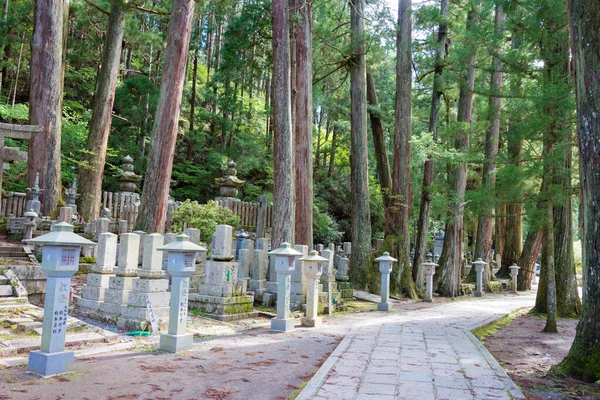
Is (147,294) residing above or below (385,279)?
below

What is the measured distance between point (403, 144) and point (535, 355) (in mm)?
9298

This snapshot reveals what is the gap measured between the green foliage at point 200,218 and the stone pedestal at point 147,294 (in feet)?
19.5

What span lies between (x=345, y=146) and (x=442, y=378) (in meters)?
24.0

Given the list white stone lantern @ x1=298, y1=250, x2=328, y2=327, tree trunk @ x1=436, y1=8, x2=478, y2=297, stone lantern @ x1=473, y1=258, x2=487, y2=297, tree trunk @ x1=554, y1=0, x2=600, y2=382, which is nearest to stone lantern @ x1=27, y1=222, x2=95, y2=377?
white stone lantern @ x1=298, y1=250, x2=328, y2=327

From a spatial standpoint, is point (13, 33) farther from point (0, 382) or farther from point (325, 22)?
point (0, 382)

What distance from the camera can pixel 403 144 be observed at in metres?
15.2

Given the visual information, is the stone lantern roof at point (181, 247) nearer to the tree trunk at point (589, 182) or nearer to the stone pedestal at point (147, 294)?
the stone pedestal at point (147, 294)

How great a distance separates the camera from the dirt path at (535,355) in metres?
4.72

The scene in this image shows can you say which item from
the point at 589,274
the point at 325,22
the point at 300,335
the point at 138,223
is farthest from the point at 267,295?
the point at 325,22

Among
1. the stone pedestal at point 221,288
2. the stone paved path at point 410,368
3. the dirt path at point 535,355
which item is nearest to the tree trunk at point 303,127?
the stone pedestal at point 221,288

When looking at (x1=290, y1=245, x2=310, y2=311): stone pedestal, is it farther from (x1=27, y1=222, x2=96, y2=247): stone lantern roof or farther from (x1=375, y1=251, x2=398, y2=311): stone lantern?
(x1=27, y1=222, x2=96, y2=247): stone lantern roof

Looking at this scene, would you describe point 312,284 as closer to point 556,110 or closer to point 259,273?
point 259,273

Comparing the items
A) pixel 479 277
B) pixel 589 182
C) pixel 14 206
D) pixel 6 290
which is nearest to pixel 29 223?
pixel 14 206

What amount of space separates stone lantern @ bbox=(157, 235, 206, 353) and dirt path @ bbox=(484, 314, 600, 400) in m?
3.95
